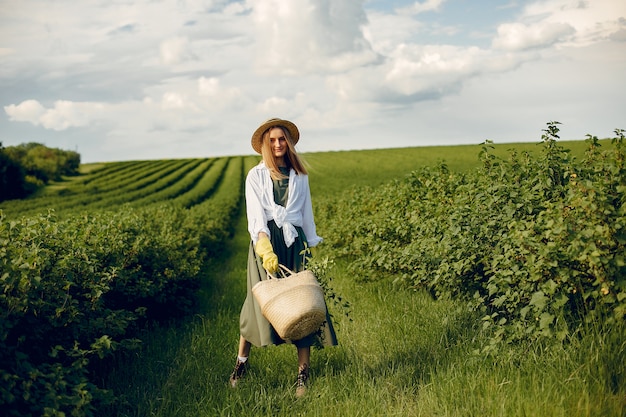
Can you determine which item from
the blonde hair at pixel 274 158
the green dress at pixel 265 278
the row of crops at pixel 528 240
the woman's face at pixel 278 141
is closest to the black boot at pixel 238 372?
the green dress at pixel 265 278

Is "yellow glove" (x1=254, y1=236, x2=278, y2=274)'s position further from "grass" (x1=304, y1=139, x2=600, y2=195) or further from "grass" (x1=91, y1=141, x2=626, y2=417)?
"grass" (x1=304, y1=139, x2=600, y2=195)

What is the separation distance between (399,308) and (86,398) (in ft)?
12.0

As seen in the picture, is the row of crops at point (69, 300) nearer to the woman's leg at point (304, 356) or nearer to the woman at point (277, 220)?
the woman at point (277, 220)

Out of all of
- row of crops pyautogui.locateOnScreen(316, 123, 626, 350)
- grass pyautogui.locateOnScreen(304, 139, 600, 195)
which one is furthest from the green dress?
grass pyautogui.locateOnScreen(304, 139, 600, 195)

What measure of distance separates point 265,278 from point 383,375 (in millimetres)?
1242

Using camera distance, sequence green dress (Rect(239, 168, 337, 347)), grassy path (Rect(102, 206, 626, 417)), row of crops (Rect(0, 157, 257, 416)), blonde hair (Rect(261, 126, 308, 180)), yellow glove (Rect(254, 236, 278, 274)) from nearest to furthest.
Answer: row of crops (Rect(0, 157, 257, 416))
grassy path (Rect(102, 206, 626, 417))
yellow glove (Rect(254, 236, 278, 274))
green dress (Rect(239, 168, 337, 347))
blonde hair (Rect(261, 126, 308, 180))

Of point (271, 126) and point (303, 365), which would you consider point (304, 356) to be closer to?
point (303, 365)

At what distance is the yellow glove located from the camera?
424 cm

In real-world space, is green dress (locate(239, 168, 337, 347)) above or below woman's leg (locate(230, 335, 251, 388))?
above

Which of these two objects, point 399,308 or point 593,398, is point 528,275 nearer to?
point 593,398

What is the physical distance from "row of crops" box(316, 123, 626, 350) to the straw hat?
72.4 inches

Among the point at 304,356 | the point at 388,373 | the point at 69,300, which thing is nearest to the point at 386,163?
the point at 388,373

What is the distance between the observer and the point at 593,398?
360 cm

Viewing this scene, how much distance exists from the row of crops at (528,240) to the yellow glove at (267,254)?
1.72 m
